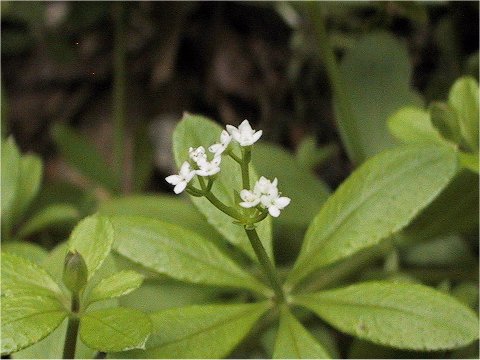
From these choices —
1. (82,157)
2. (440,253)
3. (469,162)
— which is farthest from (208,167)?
(82,157)

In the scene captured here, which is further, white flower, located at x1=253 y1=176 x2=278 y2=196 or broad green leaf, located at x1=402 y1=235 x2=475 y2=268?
broad green leaf, located at x1=402 y1=235 x2=475 y2=268

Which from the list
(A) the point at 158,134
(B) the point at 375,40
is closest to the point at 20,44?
(A) the point at 158,134

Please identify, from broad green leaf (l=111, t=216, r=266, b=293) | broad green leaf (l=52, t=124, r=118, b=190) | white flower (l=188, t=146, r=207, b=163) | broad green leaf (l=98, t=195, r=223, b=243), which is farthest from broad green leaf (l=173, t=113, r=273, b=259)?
broad green leaf (l=52, t=124, r=118, b=190)

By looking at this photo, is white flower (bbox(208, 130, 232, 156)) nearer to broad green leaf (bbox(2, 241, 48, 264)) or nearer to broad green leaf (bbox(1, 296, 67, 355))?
broad green leaf (bbox(1, 296, 67, 355))

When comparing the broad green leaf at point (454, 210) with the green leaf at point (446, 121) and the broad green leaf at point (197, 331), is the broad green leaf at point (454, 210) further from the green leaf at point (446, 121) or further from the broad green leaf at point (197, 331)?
the broad green leaf at point (197, 331)

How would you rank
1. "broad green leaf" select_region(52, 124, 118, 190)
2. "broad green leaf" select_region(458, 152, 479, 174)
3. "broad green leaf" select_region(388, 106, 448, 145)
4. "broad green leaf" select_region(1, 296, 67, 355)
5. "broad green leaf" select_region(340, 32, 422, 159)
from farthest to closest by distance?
1. "broad green leaf" select_region(52, 124, 118, 190)
2. "broad green leaf" select_region(340, 32, 422, 159)
3. "broad green leaf" select_region(388, 106, 448, 145)
4. "broad green leaf" select_region(458, 152, 479, 174)
5. "broad green leaf" select_region(1, 296, 67, 355)

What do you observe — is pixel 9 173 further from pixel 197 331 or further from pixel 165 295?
pixel 197 331

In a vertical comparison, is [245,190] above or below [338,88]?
below
